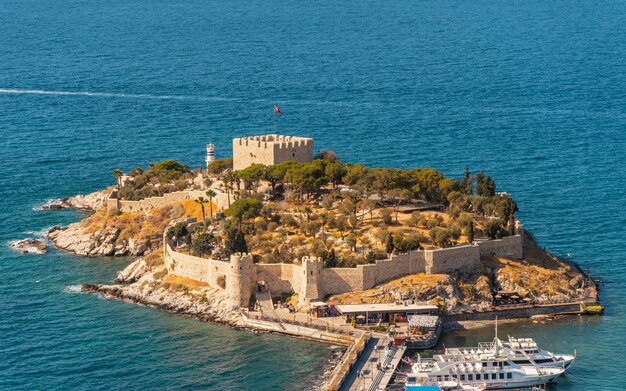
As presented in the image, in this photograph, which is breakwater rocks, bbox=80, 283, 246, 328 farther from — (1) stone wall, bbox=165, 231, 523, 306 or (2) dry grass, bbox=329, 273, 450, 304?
(2) dry grass, bbox=329, 273, 450, 304

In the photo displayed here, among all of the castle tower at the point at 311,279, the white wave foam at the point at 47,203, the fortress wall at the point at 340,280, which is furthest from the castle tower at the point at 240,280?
the white wave foam at the point at 47,203

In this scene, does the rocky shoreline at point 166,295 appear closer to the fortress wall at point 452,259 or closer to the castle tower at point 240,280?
the castle tower at point 240,280

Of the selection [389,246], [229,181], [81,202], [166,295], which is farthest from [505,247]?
[81,202]

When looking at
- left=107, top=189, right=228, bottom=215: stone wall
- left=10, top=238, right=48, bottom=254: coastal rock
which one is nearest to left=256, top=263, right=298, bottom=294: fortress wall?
left=107, top=189, right=228, bottom=215: stone wall

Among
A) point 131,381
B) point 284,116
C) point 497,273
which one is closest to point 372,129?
point 284,116

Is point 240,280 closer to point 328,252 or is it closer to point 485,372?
point 328,252
